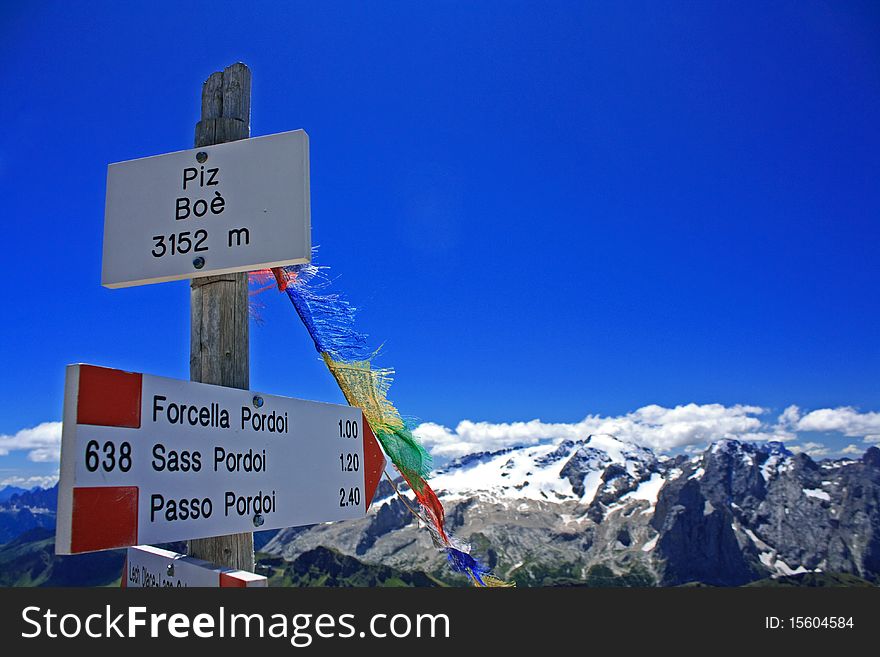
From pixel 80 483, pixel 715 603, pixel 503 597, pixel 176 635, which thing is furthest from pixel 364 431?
pixel 715 603

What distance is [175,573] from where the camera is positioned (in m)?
3.64

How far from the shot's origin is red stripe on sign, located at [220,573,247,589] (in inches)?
126

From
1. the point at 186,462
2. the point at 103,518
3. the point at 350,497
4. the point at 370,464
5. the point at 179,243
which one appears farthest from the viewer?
the point at 370,464

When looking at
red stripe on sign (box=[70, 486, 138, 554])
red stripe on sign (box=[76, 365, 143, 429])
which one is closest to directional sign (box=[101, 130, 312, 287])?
red stripe on sign (box=[76, 365, 143, 429])

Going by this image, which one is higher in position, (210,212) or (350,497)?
(210,212)

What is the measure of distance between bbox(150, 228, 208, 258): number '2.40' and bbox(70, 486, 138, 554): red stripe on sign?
Result: 1.47m

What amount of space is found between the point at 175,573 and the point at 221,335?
1347 millimetres

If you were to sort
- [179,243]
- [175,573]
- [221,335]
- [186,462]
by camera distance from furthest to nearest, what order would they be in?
1. [221,335]
2. [179,243]
3. [175,573]
4. [186,462]

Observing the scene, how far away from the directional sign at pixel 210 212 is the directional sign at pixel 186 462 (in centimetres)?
82

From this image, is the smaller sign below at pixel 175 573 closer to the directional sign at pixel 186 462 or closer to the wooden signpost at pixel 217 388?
the wooden signpost at pixel 217 388

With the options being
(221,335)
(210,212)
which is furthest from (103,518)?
(210,212)

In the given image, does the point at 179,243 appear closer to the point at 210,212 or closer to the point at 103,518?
the point at 210,212

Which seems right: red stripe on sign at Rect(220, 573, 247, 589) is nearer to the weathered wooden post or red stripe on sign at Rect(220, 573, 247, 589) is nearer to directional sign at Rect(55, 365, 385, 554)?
directional sign at Rect(55, 365, 385, 554)

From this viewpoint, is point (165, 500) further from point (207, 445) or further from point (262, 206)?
point (262, 206)
